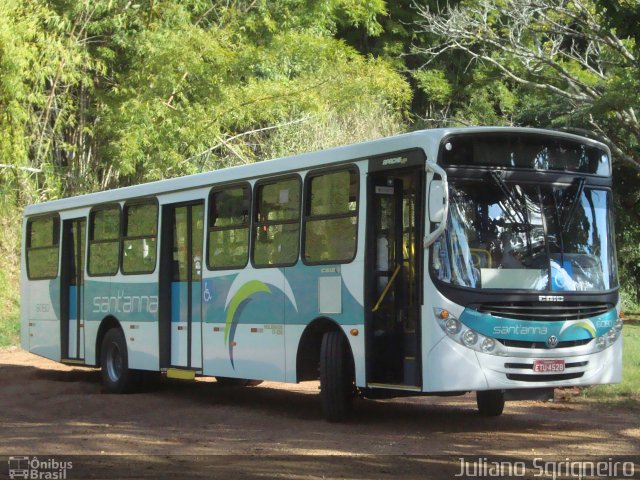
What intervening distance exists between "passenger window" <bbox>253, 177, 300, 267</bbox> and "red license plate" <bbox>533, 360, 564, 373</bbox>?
119 inches

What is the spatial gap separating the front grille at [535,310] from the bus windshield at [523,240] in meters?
0.16

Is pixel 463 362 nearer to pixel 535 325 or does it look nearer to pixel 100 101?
pixel 535 325

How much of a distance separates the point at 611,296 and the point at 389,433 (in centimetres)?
252

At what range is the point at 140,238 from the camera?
15.9m

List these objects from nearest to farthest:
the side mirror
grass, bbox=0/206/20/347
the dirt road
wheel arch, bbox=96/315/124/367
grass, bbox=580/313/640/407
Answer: the dirt road
the side mirror
grass, bbox=580/313/640/407
wheel arch, bbox=96/315/124/367
grass, bbox=0/206/20/347

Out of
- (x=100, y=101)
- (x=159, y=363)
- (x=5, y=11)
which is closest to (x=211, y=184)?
(x=159, y=363)

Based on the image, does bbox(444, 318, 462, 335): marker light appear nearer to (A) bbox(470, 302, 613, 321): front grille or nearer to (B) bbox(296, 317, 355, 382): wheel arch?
(A) bbox(470, 302, 613, 321): front grille

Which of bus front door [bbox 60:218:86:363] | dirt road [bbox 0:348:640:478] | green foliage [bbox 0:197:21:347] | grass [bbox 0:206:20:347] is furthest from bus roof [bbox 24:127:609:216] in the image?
grass [bbox 0:206:20:347]

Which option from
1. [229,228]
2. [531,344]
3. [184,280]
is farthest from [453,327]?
[184,280]

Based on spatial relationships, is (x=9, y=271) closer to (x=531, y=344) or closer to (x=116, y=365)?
(x=116, y=365)

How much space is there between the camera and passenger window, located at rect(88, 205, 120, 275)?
16516mm

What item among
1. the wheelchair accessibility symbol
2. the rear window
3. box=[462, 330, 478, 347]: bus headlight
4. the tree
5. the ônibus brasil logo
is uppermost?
the tree

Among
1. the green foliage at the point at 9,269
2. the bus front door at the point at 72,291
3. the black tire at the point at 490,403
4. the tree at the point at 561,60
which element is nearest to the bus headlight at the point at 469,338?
the black tire at the point at 490,403

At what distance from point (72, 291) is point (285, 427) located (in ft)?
22.3
